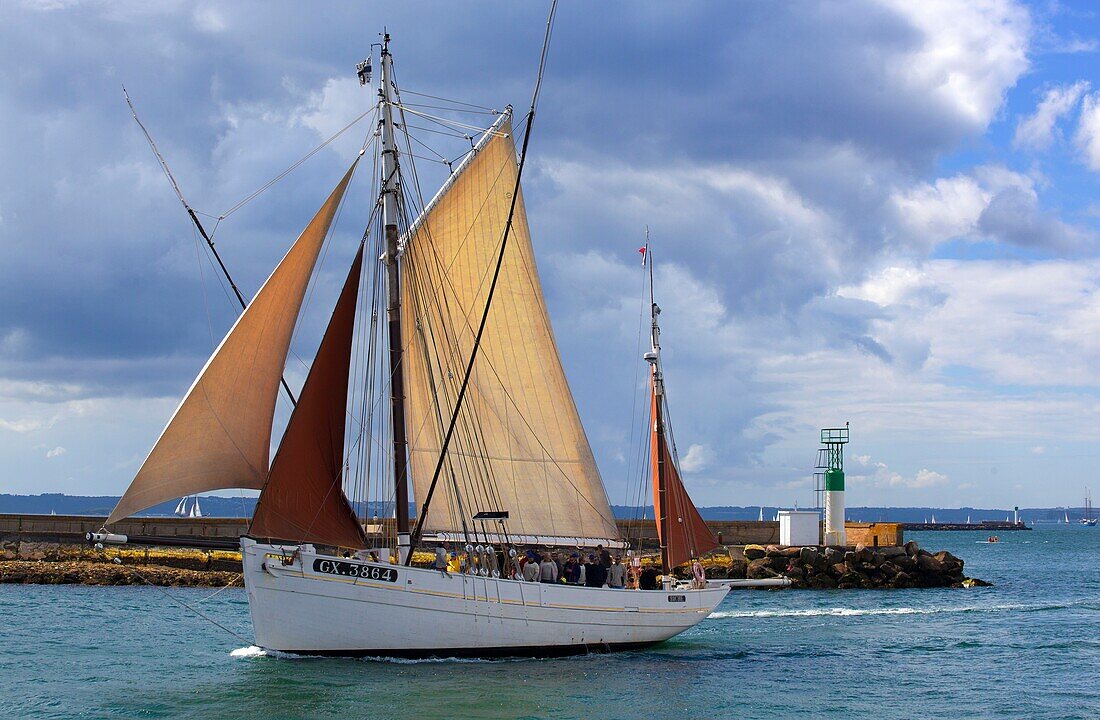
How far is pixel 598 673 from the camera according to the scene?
3456cm

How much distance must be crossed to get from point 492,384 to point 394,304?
5111mm

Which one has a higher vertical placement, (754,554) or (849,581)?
(754,554)

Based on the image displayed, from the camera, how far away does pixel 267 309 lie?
32.6m

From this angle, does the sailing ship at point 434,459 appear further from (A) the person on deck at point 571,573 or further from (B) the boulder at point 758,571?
(B) the boulder at point 758,571

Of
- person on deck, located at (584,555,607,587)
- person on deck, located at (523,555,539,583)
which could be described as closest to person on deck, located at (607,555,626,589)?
person on deck, located at (584,555,607,587)

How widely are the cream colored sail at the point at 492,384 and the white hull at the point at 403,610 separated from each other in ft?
12.9

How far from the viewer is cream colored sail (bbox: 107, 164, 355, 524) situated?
29891mm

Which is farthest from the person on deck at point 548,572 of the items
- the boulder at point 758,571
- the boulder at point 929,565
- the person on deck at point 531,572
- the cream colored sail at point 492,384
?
the boulder at point 929,565

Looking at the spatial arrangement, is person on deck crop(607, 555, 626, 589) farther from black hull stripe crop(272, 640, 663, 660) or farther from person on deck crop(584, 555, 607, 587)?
black hull stripe crop(272, 640, 663, 660)

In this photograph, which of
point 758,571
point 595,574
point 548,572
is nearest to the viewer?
point 548,572

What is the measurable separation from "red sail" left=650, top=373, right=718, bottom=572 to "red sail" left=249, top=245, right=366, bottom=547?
1284cm

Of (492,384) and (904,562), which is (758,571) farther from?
(492,384)

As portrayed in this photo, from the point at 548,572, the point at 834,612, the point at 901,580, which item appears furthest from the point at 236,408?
the point at 901,580

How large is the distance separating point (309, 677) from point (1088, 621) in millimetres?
36801
